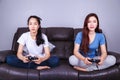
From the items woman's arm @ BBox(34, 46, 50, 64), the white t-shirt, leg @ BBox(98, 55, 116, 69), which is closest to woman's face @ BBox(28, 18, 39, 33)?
the white t-shirt

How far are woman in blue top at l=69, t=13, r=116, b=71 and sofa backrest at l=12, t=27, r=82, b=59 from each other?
37cm

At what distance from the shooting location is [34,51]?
331 centimetres

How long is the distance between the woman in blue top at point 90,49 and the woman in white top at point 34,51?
294 millimetres

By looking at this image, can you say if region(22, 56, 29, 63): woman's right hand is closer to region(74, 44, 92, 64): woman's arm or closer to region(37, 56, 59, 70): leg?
region(37, 56, 59, 70): leg

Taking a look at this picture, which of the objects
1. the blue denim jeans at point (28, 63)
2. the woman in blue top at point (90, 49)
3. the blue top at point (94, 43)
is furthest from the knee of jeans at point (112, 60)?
the blue denim jeans at point (28, 63)

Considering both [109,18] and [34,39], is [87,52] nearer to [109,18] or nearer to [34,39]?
[34,39]

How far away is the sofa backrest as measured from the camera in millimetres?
3604

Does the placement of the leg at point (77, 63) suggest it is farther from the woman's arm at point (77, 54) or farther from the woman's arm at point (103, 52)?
the woman's arm at point (103, 52)

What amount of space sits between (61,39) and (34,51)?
0.53m

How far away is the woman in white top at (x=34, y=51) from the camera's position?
312 centimetres

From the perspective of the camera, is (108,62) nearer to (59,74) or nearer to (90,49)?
(90,49)

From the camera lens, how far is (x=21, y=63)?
10.2 feet

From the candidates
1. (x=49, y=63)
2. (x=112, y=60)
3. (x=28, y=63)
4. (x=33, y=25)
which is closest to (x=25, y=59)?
(x=28, y=63)

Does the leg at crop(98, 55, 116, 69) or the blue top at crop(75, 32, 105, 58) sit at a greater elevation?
the blue top at crop(75, 32, 105, 58)
